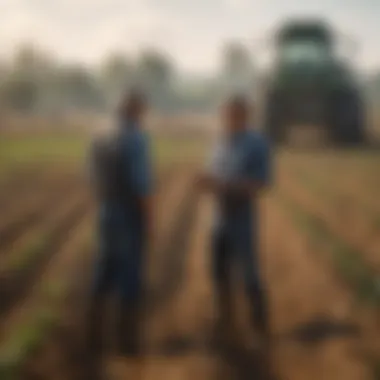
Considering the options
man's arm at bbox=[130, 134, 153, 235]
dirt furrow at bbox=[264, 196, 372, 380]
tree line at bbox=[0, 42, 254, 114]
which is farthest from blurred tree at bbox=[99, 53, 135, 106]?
dirt furrow at bbox=[264, 196, 372, 380]

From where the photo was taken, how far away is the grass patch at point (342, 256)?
7.14 ft

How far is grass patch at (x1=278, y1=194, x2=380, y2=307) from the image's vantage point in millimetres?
2178

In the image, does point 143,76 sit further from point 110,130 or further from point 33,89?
point 33,89

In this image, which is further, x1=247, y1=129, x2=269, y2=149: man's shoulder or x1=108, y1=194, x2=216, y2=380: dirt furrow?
x1=247, y1=129, x2=269, y2=149: man's shoulder

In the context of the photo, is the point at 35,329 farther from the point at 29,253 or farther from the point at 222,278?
the point at 222,278

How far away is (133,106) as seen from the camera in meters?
2.04

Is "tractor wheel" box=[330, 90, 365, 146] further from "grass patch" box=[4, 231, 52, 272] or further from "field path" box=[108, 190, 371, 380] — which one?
"grass patch" box=[4, 231, 52, 272]

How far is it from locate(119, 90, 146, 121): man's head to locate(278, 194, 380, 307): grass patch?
0.44 metres

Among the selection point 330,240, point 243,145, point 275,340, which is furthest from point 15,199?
point 330,240

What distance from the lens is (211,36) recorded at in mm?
2166

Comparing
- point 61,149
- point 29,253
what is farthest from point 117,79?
point 29,253

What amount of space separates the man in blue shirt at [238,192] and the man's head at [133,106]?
21 centimetres

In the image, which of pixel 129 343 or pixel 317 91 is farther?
pixel 317 91

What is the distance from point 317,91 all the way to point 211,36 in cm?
43
